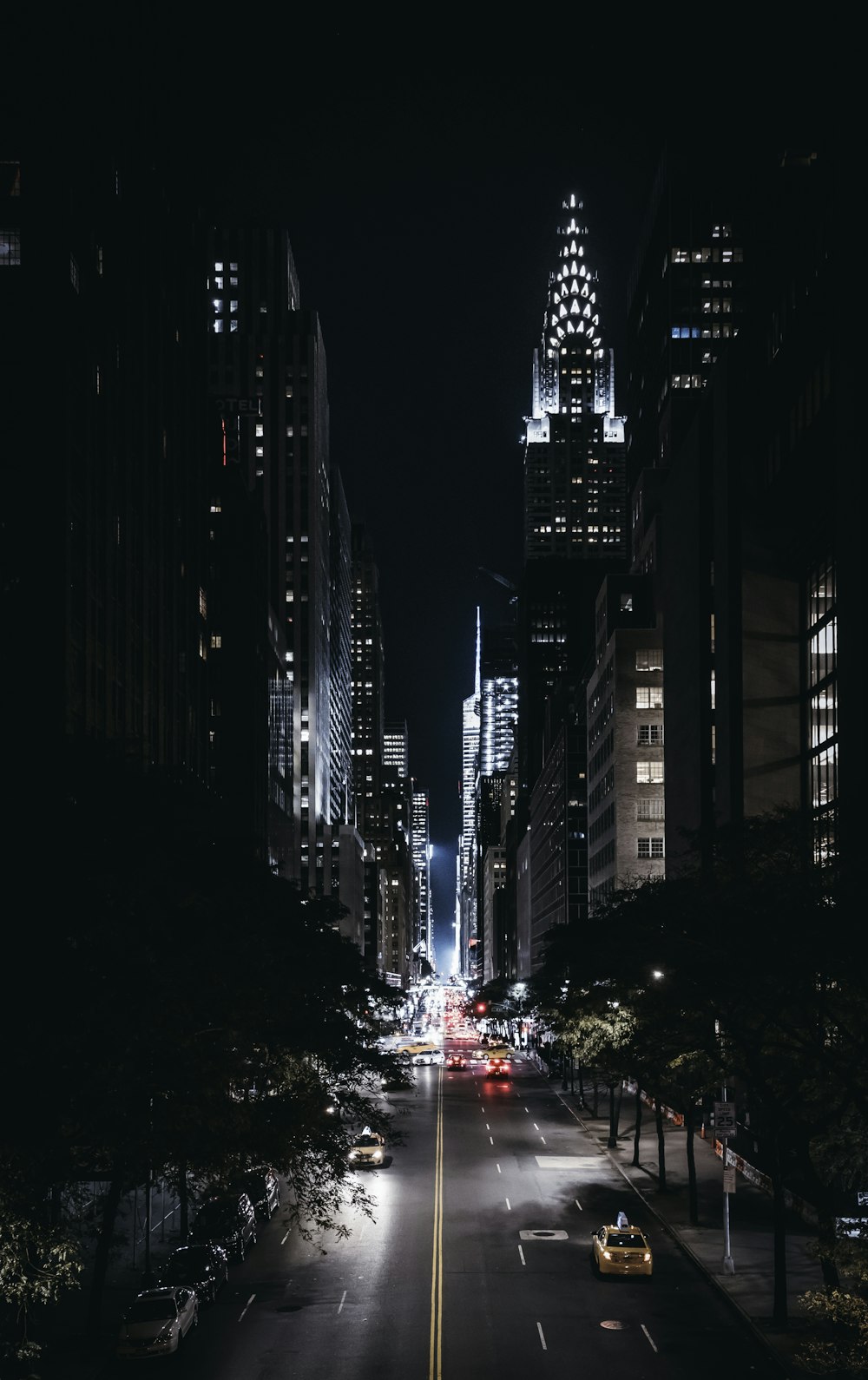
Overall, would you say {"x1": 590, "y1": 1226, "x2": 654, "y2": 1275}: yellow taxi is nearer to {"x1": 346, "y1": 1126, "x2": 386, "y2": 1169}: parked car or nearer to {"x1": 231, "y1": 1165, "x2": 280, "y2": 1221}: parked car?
{"x1": 231, "y1": 1165, "x2": 280, "y2": 1221}: parked car

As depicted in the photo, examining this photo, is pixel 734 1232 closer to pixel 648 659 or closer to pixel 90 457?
pixel 90 457

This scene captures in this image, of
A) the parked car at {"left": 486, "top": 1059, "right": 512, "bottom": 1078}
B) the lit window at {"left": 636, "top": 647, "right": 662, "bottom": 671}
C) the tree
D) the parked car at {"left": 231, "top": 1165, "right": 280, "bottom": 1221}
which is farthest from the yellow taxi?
the lit window at {"left": 636, "top": 647, "right": 662, "bottom": 671}

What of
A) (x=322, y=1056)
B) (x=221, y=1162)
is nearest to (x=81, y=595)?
(x=322, y=1056)

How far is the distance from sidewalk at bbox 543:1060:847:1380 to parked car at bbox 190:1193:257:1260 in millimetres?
13414

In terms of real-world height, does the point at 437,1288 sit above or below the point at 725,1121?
below

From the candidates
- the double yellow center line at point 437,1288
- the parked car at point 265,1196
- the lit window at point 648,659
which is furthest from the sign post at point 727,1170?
the lit window at point 648,659

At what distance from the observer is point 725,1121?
4122cm

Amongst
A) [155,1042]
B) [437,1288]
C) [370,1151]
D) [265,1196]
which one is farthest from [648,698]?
[155,1042]

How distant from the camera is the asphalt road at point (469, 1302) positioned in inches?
1134

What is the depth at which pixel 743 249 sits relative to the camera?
489 ft

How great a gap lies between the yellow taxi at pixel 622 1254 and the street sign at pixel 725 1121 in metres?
4.65

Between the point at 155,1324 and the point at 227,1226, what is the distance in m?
10.5

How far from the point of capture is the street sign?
1608 inches

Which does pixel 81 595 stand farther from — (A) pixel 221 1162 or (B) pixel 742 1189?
(A) pixel 221 1162
